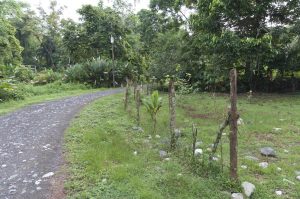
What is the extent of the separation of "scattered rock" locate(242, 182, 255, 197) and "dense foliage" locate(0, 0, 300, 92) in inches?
388

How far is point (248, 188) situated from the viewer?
15.9 ft

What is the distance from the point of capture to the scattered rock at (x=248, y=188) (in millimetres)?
4751

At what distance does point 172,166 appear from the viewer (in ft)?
18.8

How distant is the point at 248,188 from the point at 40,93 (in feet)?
46.7

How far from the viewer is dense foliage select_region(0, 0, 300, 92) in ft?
47.2

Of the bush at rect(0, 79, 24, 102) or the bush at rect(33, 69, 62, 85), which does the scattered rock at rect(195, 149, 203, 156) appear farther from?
the bush at rect(33, 69, 62, 85)

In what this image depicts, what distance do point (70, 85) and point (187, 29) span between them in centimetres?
918

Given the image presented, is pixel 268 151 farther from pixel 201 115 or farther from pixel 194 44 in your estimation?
pixel 194 44

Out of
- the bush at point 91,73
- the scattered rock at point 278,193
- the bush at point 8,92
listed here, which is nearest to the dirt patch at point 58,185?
the scattered rock at point 278,193

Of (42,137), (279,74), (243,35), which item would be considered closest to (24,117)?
(42,137)

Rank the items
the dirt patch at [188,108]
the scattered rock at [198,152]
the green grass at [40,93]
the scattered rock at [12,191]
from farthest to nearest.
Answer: the green grass at [40,93]
the dirt patch at [188,108]
the scattered rock at [198,152]
the scattered rock at [12,191]

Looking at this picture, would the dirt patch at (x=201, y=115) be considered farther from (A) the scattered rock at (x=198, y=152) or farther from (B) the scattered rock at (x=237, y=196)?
(B) the scattered rock at (x=237, y=196)

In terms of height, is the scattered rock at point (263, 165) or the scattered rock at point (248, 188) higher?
the scattered rock at point (263, 165)

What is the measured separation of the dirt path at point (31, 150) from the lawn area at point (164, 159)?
37 centimetres
